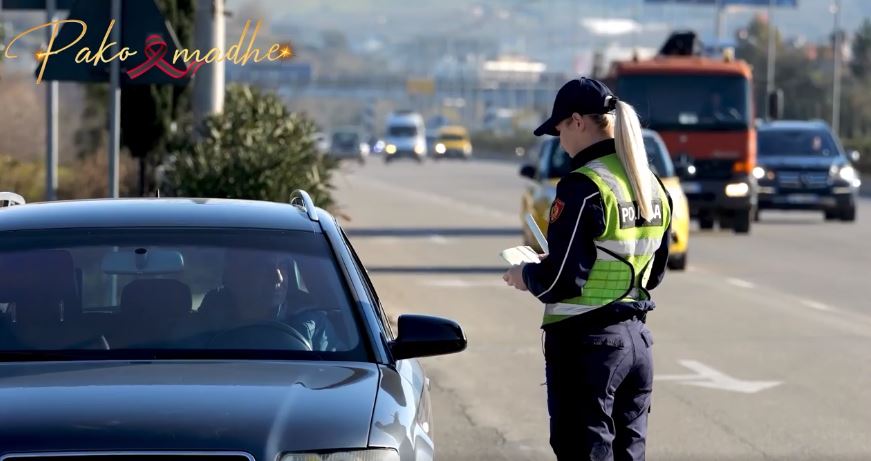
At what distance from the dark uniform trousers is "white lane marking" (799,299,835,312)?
11.1 m

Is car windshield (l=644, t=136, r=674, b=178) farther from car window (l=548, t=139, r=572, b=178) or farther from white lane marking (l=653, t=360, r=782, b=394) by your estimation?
white lane marking (l=653, t=360, r=782, b=394)

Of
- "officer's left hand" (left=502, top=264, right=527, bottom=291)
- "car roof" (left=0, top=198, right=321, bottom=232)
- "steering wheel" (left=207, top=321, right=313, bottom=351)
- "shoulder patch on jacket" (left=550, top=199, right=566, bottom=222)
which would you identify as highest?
"shoulder patch on jacket" (left=550, top=199, right=566, bottom=222)

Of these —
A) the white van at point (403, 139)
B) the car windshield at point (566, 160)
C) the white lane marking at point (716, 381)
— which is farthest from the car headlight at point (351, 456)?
the white van at point (403, 139)

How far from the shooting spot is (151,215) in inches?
253

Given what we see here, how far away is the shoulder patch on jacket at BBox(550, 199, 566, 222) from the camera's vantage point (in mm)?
6121

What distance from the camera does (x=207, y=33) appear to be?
2025cm

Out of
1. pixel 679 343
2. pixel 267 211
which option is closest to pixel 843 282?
pixel 679 343

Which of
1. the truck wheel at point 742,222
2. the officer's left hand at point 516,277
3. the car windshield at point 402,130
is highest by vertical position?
the officer's left hand at point 516,277

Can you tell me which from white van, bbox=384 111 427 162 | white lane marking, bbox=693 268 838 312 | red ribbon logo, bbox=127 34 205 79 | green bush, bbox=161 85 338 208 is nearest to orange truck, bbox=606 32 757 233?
white lane marking, bbox=693 268 838 312

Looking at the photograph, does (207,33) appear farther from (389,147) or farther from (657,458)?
(389,147)

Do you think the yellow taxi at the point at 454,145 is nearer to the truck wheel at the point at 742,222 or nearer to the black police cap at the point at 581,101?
the truck wheel at the point at 742,222

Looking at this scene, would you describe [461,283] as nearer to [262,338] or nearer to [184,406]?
[262,338]

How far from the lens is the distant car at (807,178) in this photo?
31.7 m

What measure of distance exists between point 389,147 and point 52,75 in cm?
7955
